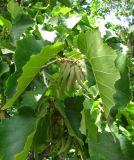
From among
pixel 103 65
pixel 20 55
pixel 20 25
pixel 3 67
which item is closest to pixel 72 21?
pixel 20 25

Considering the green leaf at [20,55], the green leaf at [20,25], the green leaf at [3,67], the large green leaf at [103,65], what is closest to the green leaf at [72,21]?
the green leaf at [20,25]

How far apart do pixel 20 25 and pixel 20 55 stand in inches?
12.5

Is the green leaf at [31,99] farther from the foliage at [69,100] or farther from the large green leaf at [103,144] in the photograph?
the large green leaf at [103,144]

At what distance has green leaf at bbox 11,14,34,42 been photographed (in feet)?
4.31

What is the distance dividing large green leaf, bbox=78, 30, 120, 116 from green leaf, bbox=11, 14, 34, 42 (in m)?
0.41

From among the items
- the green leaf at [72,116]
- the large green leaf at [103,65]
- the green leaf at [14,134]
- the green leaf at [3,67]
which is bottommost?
the green leaf at [3,67]

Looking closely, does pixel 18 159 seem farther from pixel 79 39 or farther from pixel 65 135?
pixel 79 39

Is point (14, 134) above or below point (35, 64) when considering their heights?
below

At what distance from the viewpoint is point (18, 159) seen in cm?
87

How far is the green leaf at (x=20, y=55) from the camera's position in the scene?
1042 millimetres

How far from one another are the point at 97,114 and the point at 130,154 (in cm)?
14

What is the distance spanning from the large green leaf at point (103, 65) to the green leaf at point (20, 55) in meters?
0.17

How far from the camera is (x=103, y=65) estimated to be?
915 millimetres

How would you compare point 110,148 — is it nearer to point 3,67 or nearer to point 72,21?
point 3,67
